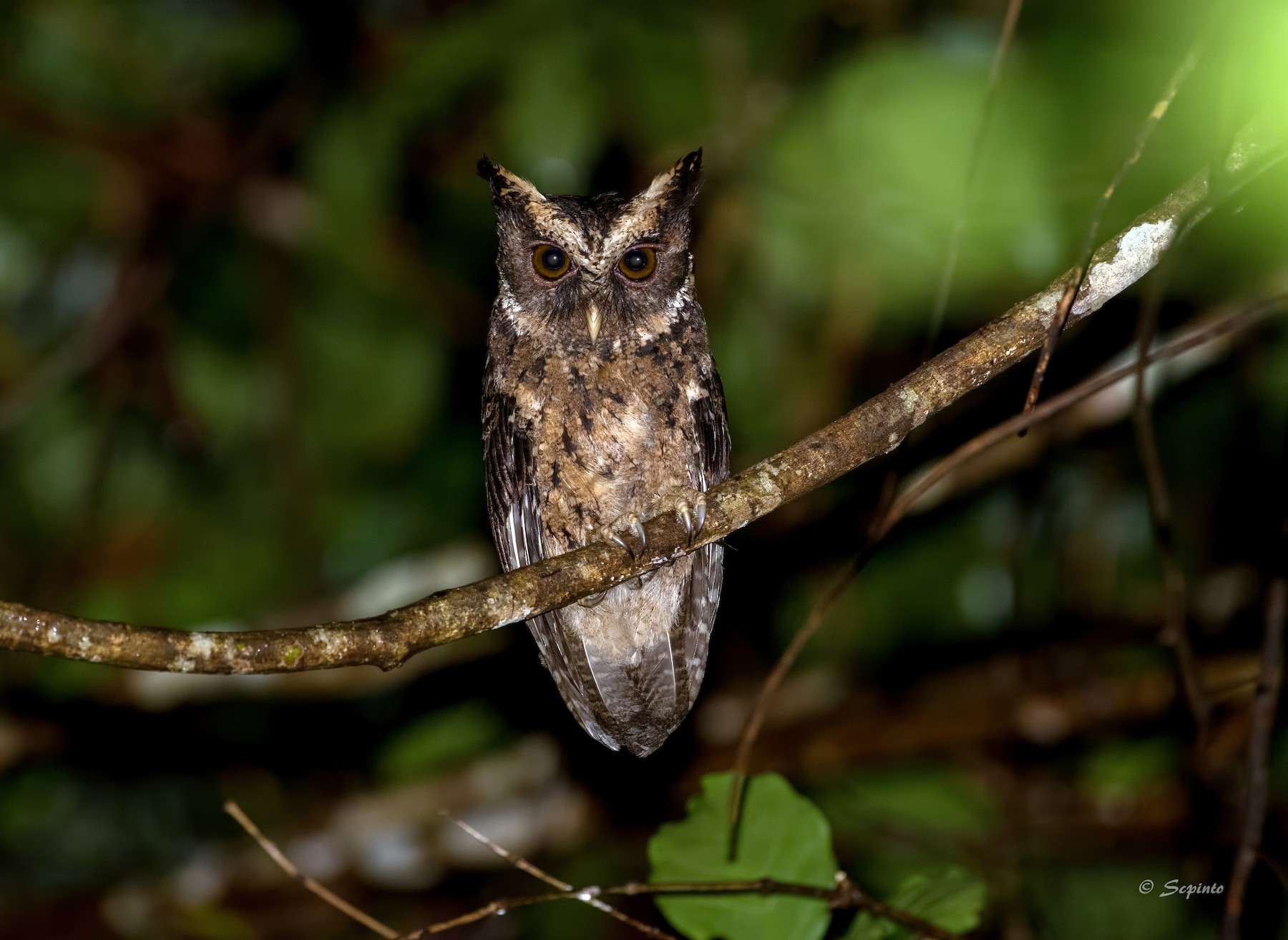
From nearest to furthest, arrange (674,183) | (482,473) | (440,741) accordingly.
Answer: (674,183), (440,741), (482,473)

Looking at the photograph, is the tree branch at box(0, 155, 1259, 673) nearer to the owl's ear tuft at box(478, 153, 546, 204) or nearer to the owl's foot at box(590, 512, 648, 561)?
the owl's foot at box(590, 512, 648, 561)

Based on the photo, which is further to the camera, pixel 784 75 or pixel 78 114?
pixel 78 114

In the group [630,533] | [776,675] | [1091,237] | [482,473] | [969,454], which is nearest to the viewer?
[1091,237]

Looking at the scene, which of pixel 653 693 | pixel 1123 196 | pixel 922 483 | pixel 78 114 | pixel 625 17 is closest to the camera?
pixel 922 483

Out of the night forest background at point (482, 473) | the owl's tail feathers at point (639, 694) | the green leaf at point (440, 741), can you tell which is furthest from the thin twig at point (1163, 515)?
the green leaf at point (440, 741)

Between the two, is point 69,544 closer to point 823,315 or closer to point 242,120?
point 242,120

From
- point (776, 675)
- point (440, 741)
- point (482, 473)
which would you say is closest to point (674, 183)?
point (776, 675)

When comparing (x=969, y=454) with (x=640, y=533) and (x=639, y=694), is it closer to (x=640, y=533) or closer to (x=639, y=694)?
(x=640, y=533)

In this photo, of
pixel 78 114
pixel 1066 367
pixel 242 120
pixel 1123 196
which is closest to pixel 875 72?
pixel 1123 196
